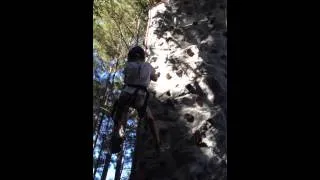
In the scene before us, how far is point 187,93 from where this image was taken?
3568 millimetres

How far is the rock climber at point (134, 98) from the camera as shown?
3535mm

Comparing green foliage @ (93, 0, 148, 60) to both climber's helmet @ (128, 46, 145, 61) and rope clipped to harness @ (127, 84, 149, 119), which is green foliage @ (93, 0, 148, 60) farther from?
rope clipped to harness @ (127, 84, 149, 119)

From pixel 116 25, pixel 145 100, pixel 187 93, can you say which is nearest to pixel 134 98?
pixel 145 100

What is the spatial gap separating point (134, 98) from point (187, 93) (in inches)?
19.1

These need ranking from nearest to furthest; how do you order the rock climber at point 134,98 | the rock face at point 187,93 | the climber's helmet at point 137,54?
the rock face at point 187,93
the rock climber at point 134,98
the climber's helmet at point 137,54

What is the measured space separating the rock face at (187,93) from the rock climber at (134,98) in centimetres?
7

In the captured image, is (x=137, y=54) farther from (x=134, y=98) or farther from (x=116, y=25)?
(x=116, y=25)

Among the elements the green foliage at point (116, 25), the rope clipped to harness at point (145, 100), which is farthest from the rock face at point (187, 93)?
the green foliage at point (116, 25)

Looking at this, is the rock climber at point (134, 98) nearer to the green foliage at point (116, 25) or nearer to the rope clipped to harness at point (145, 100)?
the rope clipped to harness at point (145, 100)

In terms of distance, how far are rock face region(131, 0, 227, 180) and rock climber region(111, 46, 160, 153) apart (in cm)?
7

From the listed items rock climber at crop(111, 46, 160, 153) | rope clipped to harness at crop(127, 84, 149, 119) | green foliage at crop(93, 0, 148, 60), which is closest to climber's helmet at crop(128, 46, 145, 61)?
rock climber at crop(111, 46, 160, 153)
